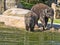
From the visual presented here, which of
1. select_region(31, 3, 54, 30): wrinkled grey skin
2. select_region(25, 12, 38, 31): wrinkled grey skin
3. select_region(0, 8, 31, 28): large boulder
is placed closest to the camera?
select_region(25, 12, 38, 31): wrinkled grey skin

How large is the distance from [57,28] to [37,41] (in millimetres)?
5431

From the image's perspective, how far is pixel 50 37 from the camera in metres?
17.2

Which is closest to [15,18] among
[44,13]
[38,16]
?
[38,16]

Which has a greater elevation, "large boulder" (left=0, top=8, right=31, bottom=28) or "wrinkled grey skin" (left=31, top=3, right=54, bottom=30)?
"wrinkled grey skin" (left=31, top=3, right=54, bottom=30)

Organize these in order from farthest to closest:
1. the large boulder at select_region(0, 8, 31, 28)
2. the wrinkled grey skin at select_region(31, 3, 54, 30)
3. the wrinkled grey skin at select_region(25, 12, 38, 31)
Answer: the large boulder at select_region(0, 8, 31, 28)
the wrinkled grey skin at select_region(31, 3, 54, 30)
the wrinkled grey skin at select_region(25, 12, 38, 31)

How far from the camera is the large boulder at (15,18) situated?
69.3ft

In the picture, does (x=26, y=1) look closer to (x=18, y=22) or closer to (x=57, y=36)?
(x=18, y=22)

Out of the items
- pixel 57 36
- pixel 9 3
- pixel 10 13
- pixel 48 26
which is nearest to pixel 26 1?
pixel 9 3

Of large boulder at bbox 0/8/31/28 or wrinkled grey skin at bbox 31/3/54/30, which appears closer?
wrinkled grey skin at bbox 31/3/54/30

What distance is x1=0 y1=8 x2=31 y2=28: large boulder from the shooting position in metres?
21.1

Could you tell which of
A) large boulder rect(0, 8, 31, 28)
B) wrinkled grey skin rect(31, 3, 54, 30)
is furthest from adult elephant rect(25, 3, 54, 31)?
large boulder rect(0, 8, 31, 28)

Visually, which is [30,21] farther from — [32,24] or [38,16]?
[38,16]

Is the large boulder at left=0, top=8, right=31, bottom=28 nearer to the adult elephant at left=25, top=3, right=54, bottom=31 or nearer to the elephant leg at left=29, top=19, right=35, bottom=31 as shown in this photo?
the adult elephant at left=25, top=3, right=54, bottom=31

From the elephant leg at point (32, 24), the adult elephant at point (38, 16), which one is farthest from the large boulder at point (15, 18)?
the elephant leg at point (32, 24)
